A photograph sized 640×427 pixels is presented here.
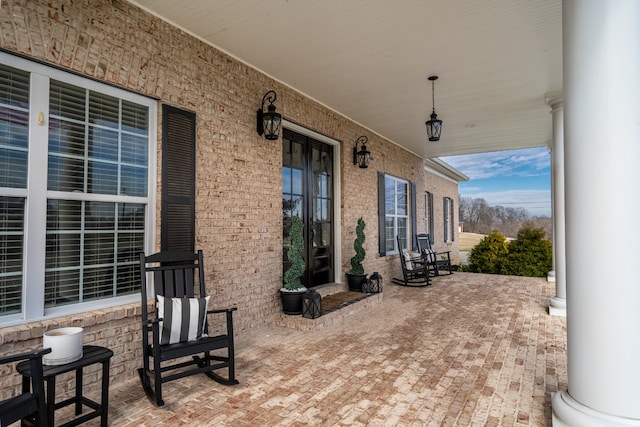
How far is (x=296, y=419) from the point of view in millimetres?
2346

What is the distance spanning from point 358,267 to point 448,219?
918 centimetres

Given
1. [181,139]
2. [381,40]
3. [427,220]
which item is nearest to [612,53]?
[381,40]

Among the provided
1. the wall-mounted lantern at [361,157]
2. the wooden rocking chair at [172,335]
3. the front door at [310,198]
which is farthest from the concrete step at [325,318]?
the wall-mounted lantern at [361,157]

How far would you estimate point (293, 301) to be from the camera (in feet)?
15.0

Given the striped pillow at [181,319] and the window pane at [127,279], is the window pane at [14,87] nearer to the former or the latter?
the window pane at [127,279]

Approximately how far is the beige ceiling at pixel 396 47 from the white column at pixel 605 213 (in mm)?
1508

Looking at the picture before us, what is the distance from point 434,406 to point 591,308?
120cm

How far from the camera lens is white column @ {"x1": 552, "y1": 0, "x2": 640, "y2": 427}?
1.85 meters

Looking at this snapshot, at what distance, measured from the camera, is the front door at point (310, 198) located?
527 centimetres

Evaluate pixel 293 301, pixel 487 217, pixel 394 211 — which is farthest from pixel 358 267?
pixel 487 217

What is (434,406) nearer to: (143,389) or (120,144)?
(143,389)

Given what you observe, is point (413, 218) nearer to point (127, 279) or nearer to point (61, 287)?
point (127, 279)

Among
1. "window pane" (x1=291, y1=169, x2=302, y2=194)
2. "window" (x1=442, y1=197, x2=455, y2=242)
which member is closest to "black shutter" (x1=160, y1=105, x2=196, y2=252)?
"window pane" (x1=291, y1=169, x2=302, y2=194)

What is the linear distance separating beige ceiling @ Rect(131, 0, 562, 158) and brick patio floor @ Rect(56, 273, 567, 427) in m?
3.19
